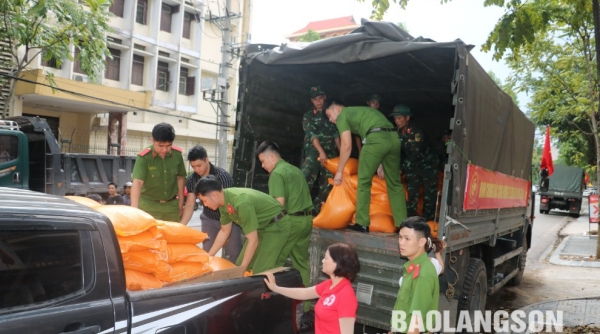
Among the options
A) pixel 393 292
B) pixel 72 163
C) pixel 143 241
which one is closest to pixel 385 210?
pixel 393 292

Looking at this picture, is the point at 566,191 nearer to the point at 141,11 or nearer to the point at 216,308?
the point at 141,11

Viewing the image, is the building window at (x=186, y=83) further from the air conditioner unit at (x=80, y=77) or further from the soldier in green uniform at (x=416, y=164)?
the soldier in green uniform at (x=416, y=164)

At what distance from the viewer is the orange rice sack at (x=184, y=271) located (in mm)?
2892

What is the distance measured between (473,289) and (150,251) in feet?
10.1

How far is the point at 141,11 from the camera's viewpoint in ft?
66.7

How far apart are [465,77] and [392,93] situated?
10.2 feet

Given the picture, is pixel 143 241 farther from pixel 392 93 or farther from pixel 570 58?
pixel 570 58

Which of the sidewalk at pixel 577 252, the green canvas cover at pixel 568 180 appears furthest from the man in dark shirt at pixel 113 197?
the green canvas cover at pixel 568 180

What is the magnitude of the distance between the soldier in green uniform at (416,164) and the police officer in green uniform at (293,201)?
1825 mm

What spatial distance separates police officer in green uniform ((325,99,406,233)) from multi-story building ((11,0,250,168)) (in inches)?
434

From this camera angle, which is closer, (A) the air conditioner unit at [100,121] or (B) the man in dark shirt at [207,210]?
(B) the man in dark shirt at [207,210]

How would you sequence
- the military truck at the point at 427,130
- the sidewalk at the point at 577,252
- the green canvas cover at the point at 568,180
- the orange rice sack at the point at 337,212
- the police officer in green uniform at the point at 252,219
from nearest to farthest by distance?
1. the police officer in green uniform at the point at 252,219
2. the military truck at the point at 427,130
3. the orange rice sack at the point at 337,212
4. the sidewalk at the point at 577,252
5. the green canvas cover at the point at 568,180

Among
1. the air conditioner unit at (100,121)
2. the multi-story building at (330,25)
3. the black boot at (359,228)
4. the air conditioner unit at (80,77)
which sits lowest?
the black boot at (359,228)

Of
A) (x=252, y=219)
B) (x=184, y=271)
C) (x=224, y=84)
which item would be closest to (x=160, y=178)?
(x=252, y=219)
